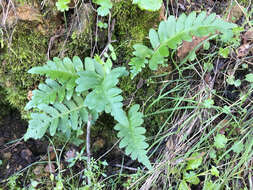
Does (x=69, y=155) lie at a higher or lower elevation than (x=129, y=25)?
lower

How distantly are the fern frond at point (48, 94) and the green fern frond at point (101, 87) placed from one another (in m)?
0.18

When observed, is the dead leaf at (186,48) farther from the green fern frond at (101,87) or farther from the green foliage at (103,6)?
the green foliage at (103,6)

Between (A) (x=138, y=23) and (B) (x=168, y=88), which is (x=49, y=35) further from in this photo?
(B) (x=168, y=88)

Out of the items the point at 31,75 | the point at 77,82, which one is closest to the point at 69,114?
the point at 77,82

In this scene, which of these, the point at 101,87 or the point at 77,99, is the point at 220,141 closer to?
the point at 101,87

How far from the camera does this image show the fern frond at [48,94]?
187cm

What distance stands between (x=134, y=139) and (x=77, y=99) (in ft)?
1.89

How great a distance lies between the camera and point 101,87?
186 centimetres

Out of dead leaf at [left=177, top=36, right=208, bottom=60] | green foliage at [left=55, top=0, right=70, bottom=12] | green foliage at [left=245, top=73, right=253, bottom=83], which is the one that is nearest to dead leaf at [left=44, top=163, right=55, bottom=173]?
green foliage at [left=55, top=0, right=70, bottom=12]

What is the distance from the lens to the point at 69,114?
6.60 ft

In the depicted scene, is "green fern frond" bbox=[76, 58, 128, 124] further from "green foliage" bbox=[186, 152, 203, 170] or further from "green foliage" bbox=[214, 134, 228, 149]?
"green foliage" bbox=[214, 134, 228, 149]

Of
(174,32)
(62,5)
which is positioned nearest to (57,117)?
(62,5)

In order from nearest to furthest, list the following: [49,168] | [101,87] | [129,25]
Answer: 1. [101,87]
2. [129,25]
3. [49,168]

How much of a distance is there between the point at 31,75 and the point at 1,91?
391 millimetres
